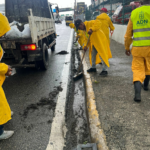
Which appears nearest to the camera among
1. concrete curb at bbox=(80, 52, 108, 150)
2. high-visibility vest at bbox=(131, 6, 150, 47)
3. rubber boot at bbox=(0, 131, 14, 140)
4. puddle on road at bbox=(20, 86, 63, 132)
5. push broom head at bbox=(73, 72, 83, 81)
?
concrete curb at bbox=(80, 52, 108, 150)

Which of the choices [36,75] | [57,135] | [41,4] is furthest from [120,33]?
[57,135]

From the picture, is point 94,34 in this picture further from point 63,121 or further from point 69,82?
point 63,121

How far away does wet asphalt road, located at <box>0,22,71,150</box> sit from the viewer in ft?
8.25

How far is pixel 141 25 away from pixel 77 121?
6.77 feet

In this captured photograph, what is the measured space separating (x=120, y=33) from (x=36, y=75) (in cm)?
676

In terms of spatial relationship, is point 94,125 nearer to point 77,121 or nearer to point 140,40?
point 77,121

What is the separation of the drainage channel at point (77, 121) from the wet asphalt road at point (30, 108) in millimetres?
338

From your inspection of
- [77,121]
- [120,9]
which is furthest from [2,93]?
[120,9]

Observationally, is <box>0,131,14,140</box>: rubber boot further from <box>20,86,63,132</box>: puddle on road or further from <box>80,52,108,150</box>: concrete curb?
<box>80,52,108,150</box>: concrete curb

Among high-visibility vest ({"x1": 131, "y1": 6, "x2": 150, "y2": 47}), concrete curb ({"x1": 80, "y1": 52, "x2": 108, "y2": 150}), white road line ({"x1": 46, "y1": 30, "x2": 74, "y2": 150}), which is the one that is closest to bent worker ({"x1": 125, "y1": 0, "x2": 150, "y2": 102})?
high-visibility vest ({"x1": 131, "y1": 6, "x2": 150, "y2": 47})

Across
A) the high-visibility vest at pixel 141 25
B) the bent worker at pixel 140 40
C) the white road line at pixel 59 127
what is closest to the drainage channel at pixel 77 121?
the white road line at pixel 59 127

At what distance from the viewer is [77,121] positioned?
3.06 meters

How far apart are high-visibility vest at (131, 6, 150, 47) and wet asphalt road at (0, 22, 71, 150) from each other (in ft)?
6.99

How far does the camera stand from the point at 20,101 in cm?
373
